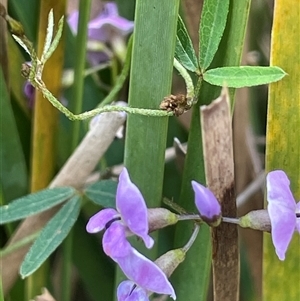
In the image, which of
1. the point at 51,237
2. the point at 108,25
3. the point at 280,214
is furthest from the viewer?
the point at 108,25

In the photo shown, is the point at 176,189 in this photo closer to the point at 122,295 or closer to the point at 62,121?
the point at 62,121

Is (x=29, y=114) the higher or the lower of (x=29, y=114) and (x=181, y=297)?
the higher

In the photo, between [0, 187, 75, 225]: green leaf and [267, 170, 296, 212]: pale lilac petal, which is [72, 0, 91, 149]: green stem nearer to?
[0, 187, 75, 225]: green leaf

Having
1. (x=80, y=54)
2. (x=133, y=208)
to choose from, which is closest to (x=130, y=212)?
(x=133, y=208)

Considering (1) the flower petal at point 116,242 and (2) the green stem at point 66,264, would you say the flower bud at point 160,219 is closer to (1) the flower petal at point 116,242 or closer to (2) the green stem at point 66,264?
(1) the flower petal at point 116,242

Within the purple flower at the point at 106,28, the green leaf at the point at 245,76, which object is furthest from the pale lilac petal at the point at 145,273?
the purple flower at the point at 106,28

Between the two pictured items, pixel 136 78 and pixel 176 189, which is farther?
pixel 176 189

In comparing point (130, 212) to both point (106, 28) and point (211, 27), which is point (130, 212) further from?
point (106, 28)

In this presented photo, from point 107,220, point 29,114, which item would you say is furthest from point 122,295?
point 29,114
